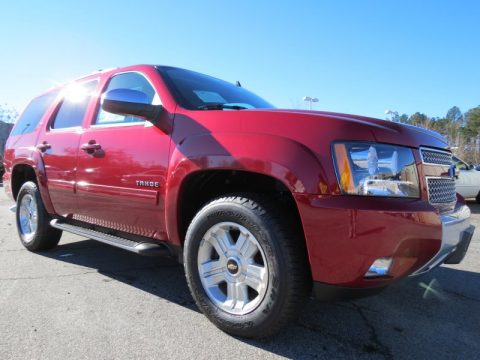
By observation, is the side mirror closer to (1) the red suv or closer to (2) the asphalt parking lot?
(1) the red suv

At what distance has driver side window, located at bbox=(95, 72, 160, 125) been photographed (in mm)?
3271

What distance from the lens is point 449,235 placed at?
242 cm

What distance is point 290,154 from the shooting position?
89.7 inches

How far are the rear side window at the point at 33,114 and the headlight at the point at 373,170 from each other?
12.7ft

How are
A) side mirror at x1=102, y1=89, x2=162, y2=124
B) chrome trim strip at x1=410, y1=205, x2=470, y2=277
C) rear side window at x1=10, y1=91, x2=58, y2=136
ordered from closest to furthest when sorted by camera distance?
chrome trim strip at x1=410, y1=205, x2=470, y2=277, side mirror at x1=102, y1=89, x2=162, y2=124, rear side window at x1=10, y1=91, x2=58, y2=136

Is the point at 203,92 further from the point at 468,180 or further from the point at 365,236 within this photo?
the point at 468,180

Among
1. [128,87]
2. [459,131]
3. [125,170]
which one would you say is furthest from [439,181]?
[459,131]

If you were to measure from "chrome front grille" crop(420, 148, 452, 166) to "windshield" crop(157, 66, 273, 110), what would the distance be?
4.69 ft

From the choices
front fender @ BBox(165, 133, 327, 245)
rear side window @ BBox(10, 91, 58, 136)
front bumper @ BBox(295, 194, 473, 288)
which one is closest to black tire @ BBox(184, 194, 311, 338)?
front bumper @ BBox(295, 194, 473, 288)

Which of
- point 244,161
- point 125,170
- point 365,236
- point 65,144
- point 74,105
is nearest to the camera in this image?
point 365,236

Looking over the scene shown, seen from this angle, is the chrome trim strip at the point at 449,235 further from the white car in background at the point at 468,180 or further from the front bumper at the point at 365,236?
the white car in background at the point at 468,180

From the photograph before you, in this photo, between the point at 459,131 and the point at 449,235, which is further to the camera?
the point at 459,131

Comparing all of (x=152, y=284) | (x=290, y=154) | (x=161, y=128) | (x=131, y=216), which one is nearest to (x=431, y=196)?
(x=290, y=154)

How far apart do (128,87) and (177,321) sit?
2.04m
